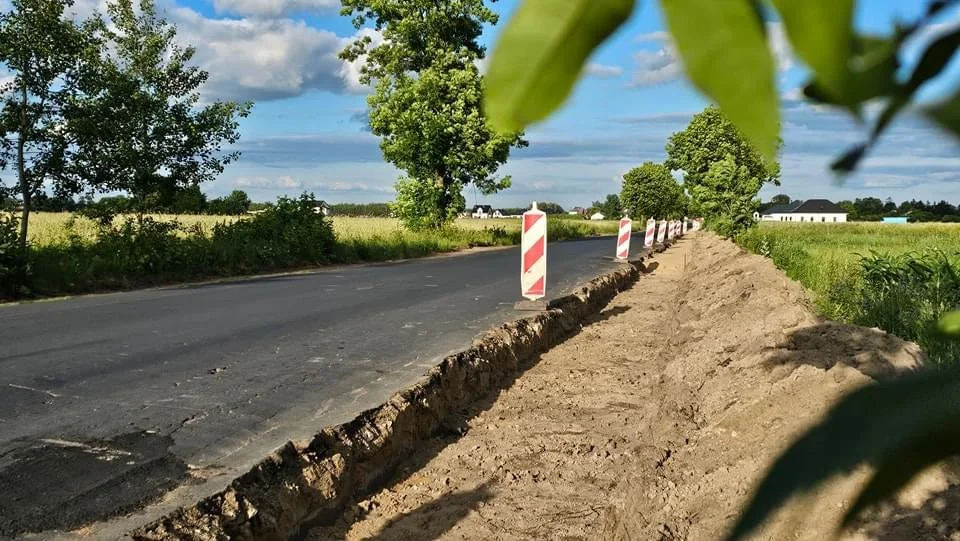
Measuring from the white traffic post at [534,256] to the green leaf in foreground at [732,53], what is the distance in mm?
8800

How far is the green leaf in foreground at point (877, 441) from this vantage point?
1.20 ft

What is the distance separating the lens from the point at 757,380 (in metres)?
5.16

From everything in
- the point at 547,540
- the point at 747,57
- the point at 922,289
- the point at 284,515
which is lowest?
the point at 547,540

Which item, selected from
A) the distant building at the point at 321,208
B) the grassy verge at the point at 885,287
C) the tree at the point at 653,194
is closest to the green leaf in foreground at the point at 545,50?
the grassy verge at the point at 885,287

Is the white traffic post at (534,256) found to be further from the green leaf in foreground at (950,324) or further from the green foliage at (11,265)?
the green leaf in foreground at (950,324)

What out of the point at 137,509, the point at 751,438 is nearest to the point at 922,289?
the point at 751,438

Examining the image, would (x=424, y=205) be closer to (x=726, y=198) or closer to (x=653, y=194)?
(x=726, y=198)

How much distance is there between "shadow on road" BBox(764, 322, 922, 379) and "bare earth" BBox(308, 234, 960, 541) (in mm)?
15

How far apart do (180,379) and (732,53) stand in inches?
225

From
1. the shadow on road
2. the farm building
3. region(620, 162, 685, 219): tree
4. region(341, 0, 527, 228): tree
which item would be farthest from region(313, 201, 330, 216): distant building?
region(620, 162, 685, 219): tree

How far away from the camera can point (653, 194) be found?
2820 inches

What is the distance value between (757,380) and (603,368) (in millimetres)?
2075

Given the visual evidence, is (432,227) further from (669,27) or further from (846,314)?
(669,27)

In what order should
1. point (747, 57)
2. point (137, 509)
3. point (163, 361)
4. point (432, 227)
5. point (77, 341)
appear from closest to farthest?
point (747, 57) < point (137, 509) < point (163, 361) < point (77, 341) < point (432, 227)
